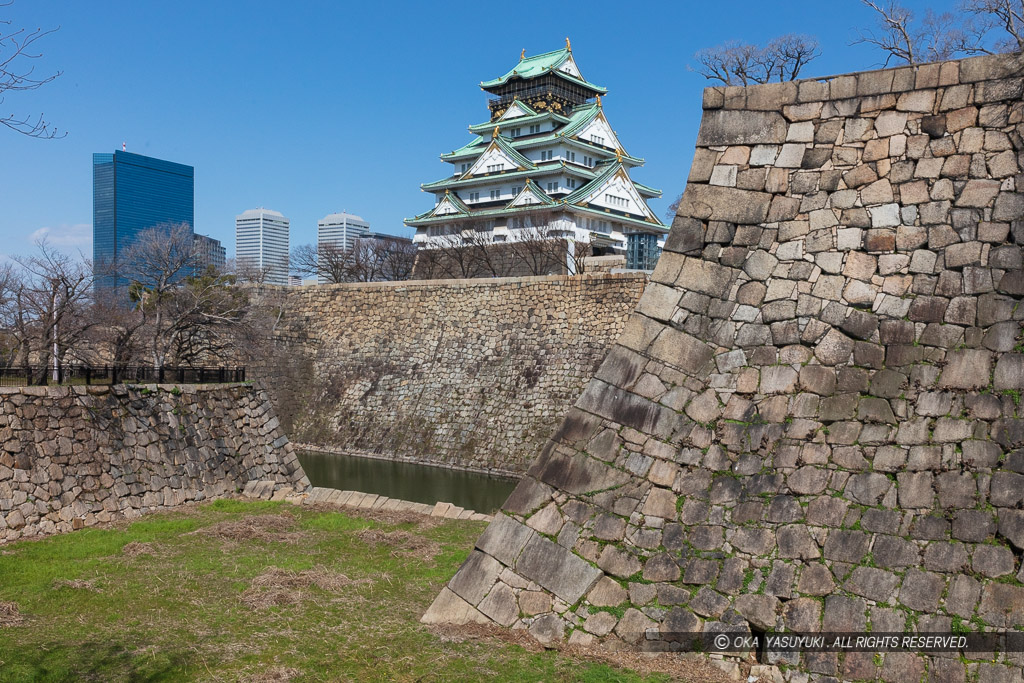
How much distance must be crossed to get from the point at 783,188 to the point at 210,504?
936 cm

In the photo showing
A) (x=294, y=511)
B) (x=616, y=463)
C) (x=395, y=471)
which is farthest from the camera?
(x=395, y=471)

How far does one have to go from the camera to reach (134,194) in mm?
112062

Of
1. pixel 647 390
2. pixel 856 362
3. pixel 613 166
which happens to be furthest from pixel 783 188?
pixel 613 166

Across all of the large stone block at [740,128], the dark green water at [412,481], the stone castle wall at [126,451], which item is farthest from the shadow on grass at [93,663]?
the dark green water at [412,481]

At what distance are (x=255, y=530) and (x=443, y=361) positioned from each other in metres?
15.7

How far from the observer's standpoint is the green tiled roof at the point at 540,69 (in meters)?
42.1

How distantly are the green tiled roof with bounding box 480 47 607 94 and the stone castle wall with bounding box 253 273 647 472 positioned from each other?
19.3 meters

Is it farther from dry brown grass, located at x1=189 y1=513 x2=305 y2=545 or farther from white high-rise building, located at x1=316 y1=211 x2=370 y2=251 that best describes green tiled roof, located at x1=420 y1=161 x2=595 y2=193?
white high-rise building, located at x1=316 y1=211 x2=370 y2=251

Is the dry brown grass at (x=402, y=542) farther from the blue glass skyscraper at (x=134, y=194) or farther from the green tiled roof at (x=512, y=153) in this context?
the blue glass skyscraper at (x=134, y=194)

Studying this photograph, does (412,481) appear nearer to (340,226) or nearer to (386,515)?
(386,515)

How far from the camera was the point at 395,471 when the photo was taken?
72.8ft

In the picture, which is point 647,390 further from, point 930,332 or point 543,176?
point 543,176

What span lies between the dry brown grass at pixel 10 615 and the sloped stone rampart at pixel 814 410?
3.27 m

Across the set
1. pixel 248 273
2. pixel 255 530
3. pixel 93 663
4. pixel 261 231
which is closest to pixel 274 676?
pixel 93 663
